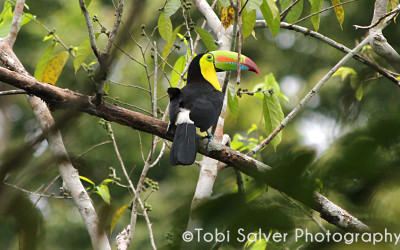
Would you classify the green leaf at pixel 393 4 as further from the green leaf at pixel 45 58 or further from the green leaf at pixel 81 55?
the green leaf at pixel 45 58

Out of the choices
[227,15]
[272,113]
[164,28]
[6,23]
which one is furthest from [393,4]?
[6,23]

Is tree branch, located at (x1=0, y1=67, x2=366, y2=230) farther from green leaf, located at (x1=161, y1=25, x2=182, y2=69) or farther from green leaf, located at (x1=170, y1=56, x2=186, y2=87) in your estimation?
green leaf, located at (x1=170, y1=56, x2=186, y2=87)

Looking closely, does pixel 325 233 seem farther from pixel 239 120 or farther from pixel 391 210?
pixel 239 120

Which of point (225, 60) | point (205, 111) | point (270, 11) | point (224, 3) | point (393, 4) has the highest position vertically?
point (393, 4)

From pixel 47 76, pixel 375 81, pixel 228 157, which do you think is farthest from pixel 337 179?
pixel 47 76

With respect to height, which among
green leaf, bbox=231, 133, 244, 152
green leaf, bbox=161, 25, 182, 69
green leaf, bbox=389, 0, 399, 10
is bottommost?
green leaf, bbox=231, 133, 244, 152

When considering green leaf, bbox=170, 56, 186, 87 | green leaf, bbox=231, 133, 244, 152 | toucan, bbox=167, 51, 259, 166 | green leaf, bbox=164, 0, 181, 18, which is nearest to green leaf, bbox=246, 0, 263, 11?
green leaf, bbox=164, 0, 181, 18

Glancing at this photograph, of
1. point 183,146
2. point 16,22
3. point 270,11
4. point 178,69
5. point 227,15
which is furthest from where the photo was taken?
point 178,69

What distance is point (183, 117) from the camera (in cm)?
302

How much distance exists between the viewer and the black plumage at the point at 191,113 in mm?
2766

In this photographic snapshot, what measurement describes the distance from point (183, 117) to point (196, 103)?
24 centimetres

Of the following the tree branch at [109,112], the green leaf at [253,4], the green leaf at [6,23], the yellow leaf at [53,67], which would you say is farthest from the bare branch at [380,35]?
the green leaf at [6,23]

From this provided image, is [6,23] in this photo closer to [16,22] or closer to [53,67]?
[16,22]

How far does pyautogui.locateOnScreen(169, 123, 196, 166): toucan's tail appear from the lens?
2.72 metres
